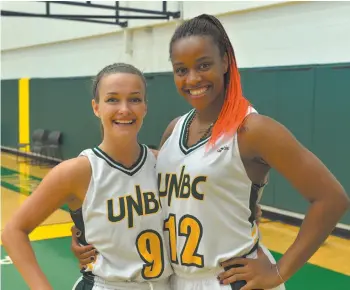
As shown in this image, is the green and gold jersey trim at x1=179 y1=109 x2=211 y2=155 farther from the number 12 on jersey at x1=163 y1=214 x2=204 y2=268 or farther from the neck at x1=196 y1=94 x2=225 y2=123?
the number 12 on jersey at x1=163 y1=214 x2=204 y2=268

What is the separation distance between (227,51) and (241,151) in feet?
1.22

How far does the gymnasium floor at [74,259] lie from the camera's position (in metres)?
4.24

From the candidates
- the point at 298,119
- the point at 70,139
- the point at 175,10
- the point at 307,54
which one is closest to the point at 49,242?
the point at 298,119

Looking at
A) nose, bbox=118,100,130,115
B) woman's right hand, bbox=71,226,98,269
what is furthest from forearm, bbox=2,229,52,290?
nose, bbox=118,100,130,115

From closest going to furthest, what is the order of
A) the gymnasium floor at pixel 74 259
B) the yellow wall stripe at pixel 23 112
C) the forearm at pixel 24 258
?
the forearm at pixel 24 258 < the gymnasium floor at pixel 74 259 < the yellow wall stripe at pixel 23 112

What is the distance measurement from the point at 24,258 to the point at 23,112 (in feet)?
38.9

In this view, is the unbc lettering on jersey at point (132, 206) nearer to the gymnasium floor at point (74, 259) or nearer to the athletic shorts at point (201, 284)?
the athletic shorts at point (201, 284)

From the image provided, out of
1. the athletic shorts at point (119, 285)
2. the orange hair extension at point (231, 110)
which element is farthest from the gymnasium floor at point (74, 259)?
the orange hair extension at point (231, 110)

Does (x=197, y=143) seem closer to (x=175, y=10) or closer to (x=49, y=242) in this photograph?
(x=49, y=242)

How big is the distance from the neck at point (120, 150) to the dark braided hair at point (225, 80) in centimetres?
30

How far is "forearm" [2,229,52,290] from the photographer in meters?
1.62

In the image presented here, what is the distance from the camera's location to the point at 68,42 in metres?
12.1

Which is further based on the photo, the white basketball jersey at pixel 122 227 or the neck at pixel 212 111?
the neck at pixel 212 111

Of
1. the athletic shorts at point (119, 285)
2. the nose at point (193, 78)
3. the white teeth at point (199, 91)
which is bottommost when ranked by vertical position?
the athletic shorts at point (119, 285)
